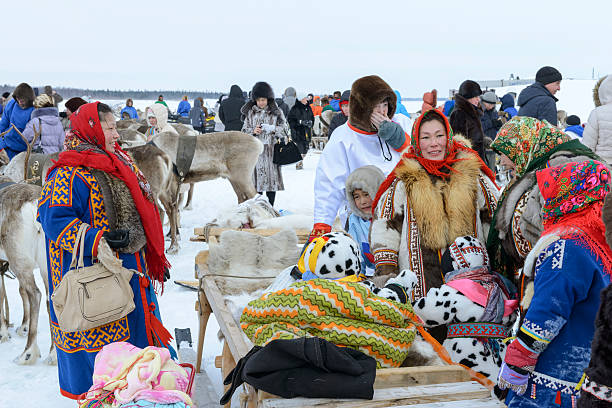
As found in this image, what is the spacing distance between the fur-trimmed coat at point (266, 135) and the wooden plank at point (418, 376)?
6.91m

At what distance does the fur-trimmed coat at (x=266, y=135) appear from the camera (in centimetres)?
869

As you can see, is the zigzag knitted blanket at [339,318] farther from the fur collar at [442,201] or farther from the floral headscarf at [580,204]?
the fur collar at [442,201]

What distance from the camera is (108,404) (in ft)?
6.25

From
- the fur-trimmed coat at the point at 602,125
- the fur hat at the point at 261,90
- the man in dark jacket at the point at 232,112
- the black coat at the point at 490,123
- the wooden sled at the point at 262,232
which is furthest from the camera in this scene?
the man in dark jacket at the point at 232,112

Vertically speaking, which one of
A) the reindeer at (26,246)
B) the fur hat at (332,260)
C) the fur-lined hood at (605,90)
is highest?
the fur-lined hood at (605,90)

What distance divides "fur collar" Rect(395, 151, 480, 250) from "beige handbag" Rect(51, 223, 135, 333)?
1512 mm

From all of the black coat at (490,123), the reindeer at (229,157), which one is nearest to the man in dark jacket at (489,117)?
the black coat at (490,123)

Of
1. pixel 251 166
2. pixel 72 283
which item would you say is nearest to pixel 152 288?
pixel 72 283

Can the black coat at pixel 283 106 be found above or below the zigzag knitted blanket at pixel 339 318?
above

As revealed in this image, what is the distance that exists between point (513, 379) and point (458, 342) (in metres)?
0.43

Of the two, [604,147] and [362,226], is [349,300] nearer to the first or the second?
[362,226]

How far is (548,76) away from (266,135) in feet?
13.1

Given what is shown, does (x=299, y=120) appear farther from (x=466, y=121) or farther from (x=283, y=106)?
(x=466, y=121)

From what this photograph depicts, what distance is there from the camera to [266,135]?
28.6ft
